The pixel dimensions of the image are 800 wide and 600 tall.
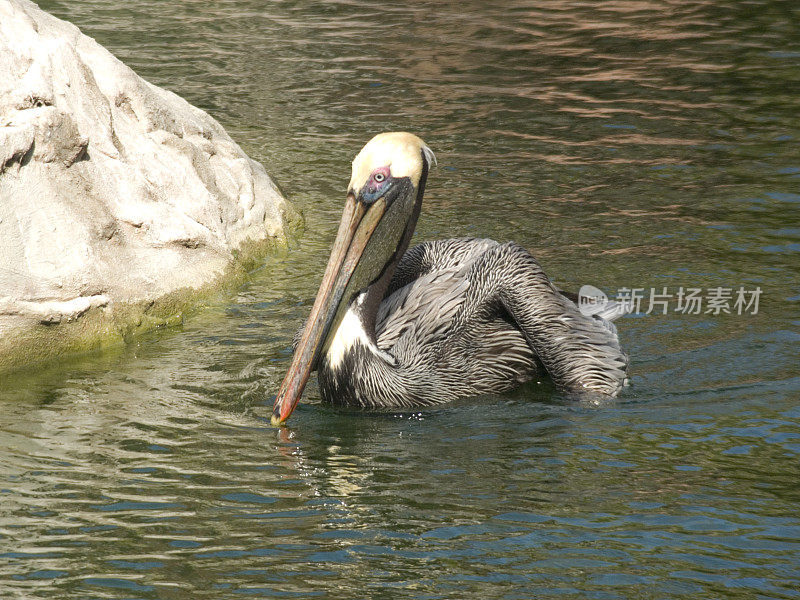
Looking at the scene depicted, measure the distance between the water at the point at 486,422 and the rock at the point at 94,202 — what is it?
26 centimetres

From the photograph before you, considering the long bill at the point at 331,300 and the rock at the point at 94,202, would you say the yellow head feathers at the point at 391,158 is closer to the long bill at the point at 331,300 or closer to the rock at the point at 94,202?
the long bill at the point at 331,300

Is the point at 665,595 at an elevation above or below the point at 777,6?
below

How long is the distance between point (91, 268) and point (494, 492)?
10.4ft

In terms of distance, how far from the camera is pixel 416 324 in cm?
645

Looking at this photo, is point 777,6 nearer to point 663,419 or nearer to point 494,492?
point 663,419

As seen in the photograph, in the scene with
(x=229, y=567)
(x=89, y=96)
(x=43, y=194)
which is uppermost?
(x=89, y=96)

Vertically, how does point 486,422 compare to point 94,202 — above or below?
below

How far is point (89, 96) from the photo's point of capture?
25.5 ft

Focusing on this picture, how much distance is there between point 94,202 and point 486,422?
119 inches

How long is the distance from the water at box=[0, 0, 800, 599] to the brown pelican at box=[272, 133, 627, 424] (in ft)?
0.54

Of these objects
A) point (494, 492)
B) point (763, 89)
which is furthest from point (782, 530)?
point (763, 89)

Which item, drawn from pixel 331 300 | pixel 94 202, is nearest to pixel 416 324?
pixel 331 300

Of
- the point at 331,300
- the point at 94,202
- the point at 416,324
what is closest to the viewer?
the point at 331,300

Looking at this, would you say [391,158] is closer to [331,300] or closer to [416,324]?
[331,300]
